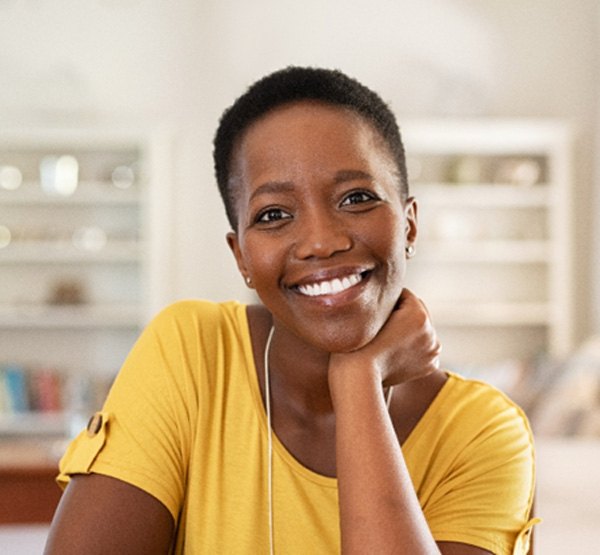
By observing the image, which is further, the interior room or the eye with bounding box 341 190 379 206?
the interior room

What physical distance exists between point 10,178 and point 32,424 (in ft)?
4.43

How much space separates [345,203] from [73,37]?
491 centimetres

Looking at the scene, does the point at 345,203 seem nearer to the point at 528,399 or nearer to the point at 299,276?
the point at 299,276

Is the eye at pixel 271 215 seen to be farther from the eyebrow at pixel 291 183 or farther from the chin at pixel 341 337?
the chin at pixel 341 337

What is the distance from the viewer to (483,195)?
5457 mm

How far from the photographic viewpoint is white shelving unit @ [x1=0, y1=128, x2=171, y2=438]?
5.49m

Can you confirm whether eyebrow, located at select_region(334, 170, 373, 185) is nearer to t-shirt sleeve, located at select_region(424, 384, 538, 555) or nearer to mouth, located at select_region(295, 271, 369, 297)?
mouth, located at select_region(295, 271, 369, 297)

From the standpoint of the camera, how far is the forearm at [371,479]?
43.4 inches

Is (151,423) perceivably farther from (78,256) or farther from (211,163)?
(211,163)

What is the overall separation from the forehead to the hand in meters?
0.20

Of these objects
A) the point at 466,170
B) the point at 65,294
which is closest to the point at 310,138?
the point at 466,170

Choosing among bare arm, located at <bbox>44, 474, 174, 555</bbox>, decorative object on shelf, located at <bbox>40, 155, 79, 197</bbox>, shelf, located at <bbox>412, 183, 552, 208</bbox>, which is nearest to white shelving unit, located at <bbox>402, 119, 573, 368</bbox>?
shelf, located at <bbox>412, 183, 552, 208</bbox>

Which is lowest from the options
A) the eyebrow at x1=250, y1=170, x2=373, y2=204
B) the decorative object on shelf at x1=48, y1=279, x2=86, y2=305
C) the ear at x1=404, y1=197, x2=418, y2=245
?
the decorative object on shelf at x1=48, y1=279, x2=86, y2=305

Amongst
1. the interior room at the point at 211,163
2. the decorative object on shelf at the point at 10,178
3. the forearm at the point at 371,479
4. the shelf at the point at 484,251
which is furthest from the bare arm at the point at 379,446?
the decorative object on shelf at the point at 10,178
